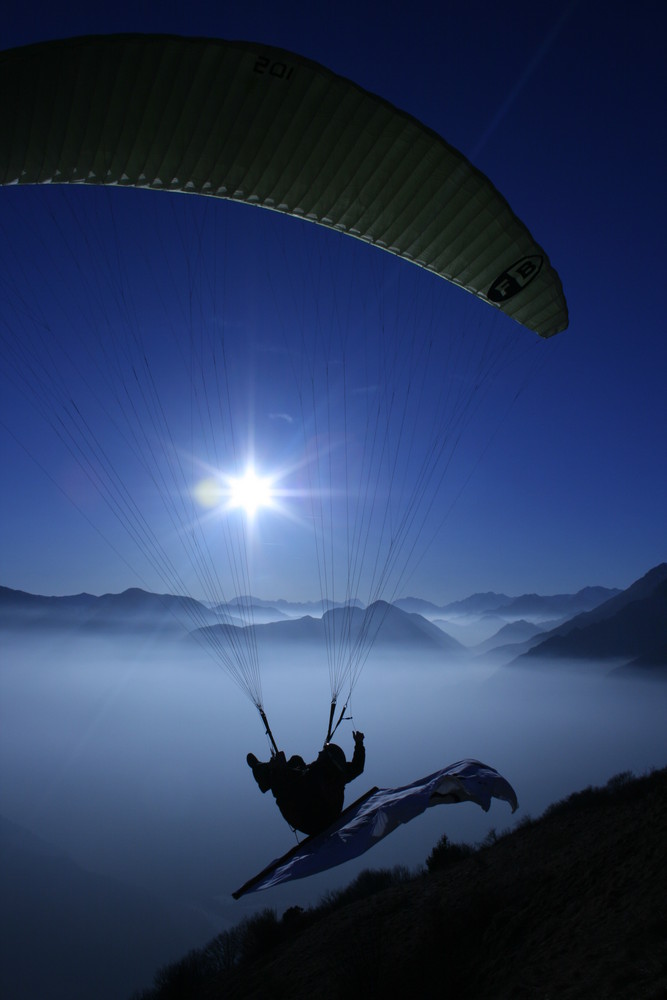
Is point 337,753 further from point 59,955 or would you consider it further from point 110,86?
point 59,955

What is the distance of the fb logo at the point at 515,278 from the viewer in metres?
8.25

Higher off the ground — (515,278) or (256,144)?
(256,144)

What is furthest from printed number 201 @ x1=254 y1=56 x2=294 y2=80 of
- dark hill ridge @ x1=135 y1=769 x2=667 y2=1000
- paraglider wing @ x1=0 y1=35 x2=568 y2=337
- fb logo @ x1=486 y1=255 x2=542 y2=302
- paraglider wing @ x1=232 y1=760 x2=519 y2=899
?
dark hill ridge @ x1=135 y1=769 x2=667 y2=1000

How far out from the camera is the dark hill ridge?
14.7ft

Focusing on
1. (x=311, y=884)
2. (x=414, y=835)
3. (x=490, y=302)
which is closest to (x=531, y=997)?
(x=490, y=302)

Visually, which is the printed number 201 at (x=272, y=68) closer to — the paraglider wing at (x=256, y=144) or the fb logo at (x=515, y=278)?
the paraglider wing at (x=256, y=144)

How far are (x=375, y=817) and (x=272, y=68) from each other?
9.24 meters

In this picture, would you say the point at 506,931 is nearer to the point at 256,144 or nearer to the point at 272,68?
the point at 256,144

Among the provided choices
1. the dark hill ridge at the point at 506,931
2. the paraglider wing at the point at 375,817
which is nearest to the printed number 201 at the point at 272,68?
the paraglider wing at the point at 375,817

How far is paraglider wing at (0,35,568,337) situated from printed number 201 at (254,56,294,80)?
12mm

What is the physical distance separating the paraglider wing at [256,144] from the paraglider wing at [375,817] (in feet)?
24.2

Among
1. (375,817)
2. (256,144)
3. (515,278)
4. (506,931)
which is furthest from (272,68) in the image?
(506,931)

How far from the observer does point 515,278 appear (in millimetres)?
8430

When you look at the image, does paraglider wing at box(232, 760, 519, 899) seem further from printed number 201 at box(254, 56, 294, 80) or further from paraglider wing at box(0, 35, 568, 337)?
printed number 201 at box(254, 56, 294, 80)
